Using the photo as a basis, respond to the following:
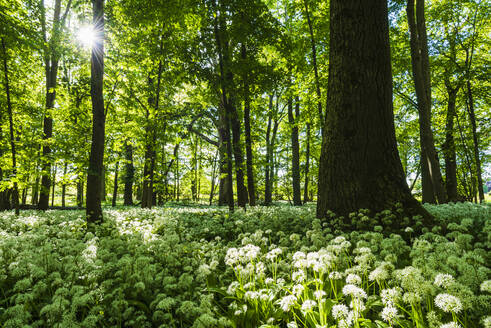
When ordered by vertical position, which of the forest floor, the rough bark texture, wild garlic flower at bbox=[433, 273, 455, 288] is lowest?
the forest floor

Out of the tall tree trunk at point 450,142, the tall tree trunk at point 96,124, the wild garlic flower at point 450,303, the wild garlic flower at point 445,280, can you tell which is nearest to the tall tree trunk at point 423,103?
the tall tree trunk at point 450,142

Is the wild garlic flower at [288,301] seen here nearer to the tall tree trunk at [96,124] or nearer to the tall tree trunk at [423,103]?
the tall tree trunk at [96,124]

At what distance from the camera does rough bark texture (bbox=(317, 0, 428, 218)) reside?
473 centimetres

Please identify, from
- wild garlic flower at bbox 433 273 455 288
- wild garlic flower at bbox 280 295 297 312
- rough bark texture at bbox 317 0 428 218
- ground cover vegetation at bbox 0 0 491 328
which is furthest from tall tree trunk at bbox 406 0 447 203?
wild garlic flower at bbox 280 295 297 312

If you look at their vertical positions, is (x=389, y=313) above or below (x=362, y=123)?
below

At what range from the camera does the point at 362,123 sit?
4.84 meters

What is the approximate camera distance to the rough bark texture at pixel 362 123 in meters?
4.73

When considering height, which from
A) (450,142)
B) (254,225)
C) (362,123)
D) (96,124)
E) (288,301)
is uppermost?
(450,142)

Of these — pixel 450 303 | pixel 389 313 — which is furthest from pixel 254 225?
pixel 450 303

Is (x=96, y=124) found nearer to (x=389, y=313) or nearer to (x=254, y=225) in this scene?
(x=254, y=225)

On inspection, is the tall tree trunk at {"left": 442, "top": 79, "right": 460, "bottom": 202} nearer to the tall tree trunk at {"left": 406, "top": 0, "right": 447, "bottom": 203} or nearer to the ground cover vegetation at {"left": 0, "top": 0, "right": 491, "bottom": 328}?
the ground cover vegetation at {"left": 0, "top": 0, "right": 491, "bottom": 328}

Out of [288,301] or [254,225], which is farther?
[254,225]

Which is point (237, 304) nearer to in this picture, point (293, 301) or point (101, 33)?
point (293, 301)

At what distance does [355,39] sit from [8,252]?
23.8ft
